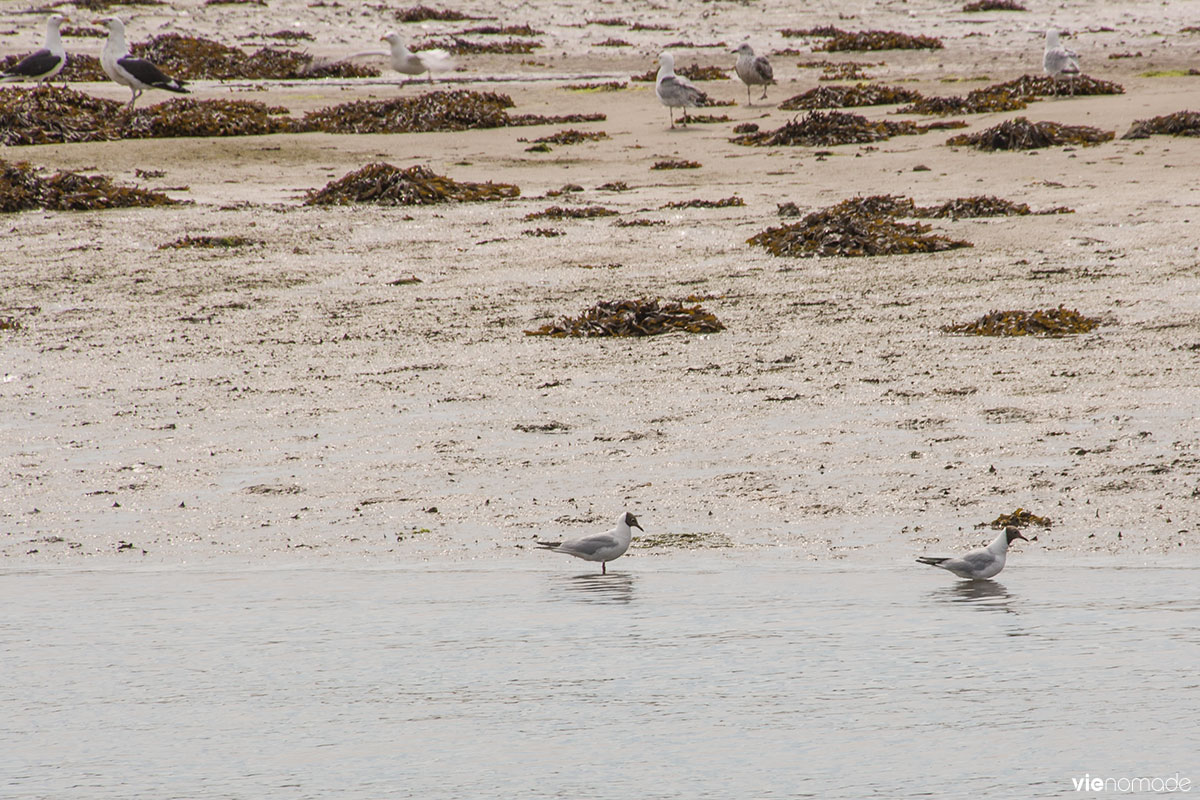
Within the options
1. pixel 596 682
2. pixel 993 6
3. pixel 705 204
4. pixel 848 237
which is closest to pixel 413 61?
pixel 705 204

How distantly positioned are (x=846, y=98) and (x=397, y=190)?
8805 mm

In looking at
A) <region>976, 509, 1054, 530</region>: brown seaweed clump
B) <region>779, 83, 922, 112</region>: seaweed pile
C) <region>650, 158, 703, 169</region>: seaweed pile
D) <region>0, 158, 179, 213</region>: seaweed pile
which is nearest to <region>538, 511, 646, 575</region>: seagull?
<region>976, 509, 1054, 530</region>: brown seaweed clump

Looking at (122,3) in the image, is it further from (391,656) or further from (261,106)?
(391,656)

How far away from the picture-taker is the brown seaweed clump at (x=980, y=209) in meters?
12.8

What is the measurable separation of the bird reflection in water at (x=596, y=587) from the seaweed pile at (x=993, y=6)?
1257 inches

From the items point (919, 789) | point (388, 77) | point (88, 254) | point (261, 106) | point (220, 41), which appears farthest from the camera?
point (220, 41)

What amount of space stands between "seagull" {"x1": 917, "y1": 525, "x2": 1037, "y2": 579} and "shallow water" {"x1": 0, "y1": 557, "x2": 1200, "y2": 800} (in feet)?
0.24

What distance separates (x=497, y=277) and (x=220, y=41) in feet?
75.8

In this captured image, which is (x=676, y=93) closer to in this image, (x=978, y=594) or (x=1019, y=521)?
(x=1019, y=521)

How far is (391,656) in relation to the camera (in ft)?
16.5

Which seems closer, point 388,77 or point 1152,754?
point 1152,754

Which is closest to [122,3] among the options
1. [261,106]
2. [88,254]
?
[261,106]

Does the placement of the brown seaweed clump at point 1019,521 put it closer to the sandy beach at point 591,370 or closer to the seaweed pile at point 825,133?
the sandy beach at point 591,370

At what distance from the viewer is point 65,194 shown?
14.2 metres
